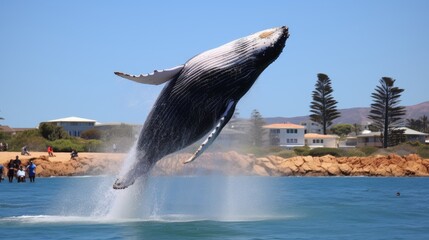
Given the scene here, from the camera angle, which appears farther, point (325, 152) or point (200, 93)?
point (325, 152)

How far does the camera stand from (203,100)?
12438 millimetres

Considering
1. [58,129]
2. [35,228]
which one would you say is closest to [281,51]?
[35,228]

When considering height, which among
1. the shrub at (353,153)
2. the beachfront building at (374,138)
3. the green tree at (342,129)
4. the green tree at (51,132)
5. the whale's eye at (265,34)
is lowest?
the shrub at (353,153)

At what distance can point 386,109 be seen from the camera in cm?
8906

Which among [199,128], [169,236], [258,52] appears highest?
[258,52]

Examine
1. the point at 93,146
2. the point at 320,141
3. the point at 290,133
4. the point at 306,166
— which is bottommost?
the point at 306,166

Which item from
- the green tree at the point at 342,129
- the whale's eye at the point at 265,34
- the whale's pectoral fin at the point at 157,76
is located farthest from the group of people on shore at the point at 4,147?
the green tree at the point at 342,129

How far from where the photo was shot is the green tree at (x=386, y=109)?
88875 mm

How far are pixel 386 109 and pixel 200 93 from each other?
79.5 metres

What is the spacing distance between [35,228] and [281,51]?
6204 millimetres

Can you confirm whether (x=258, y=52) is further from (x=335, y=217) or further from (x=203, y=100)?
(x=335, y=217)

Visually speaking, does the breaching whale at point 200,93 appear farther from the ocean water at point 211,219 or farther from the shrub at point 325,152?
the shrub at point 325,152

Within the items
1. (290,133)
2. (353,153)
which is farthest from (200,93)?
(290,133)

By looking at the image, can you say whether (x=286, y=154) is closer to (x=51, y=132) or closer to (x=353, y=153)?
(x=353, y=153)
